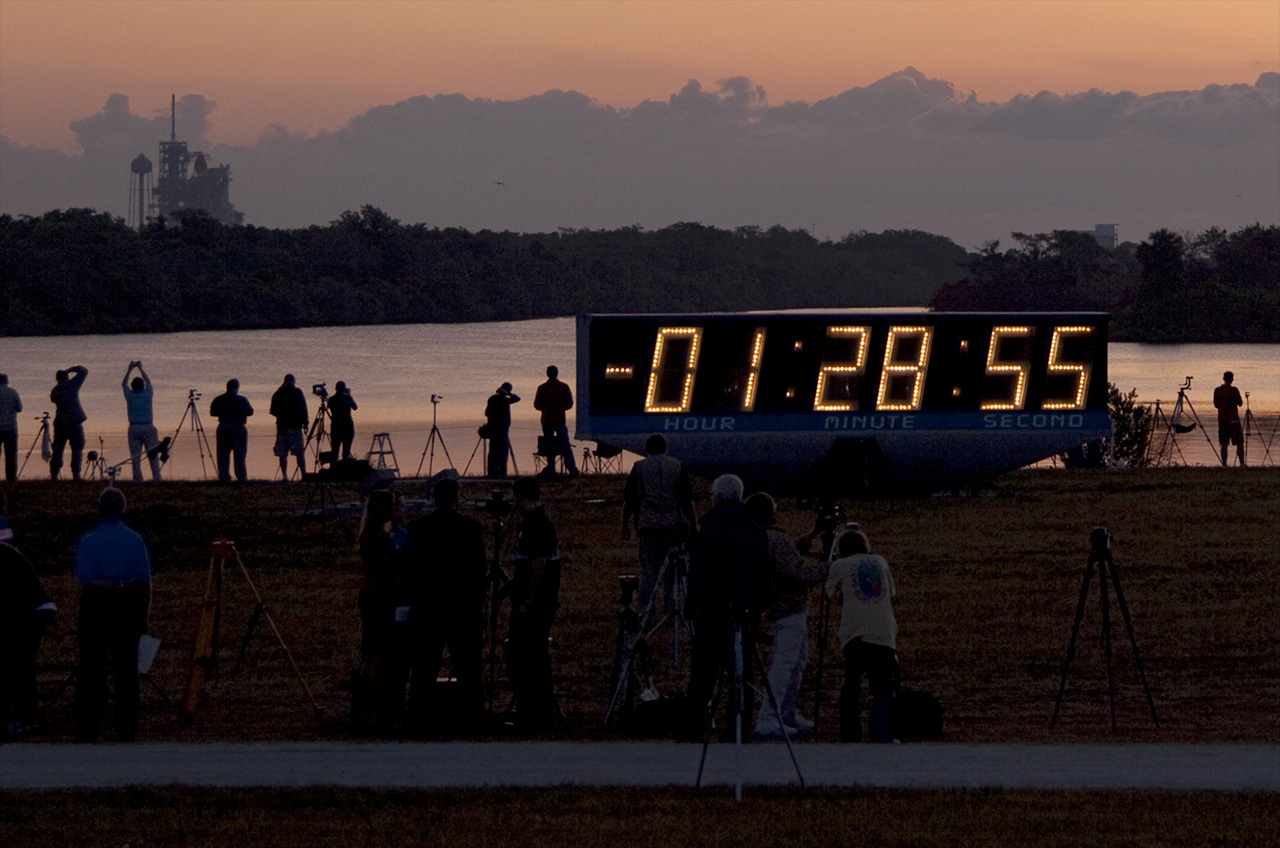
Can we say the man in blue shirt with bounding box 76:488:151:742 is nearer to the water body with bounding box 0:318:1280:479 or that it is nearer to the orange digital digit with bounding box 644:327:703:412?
the orange digital digit with bounding box 644:327:703:412

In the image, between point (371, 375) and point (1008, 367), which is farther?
point (371, 375)

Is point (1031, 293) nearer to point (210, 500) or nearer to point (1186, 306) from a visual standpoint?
point (1186, 306)

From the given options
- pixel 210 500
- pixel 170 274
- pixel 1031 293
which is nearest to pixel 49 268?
pixel 170 274

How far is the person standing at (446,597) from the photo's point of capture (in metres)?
13.8

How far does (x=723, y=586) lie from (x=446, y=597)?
2.17m

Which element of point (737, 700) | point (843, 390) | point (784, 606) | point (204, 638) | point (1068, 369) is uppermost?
point (1068, 369)

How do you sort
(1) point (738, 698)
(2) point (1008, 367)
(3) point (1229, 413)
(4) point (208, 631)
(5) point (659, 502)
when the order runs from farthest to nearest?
(3) point (1229, 413) < (2) point (1008, 367) < (5) point (659, 502) < (4) point (208, 631) < (1) point (738, 698)

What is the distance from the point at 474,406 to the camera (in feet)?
282

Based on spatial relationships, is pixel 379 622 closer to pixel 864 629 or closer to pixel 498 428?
pixel 864 629

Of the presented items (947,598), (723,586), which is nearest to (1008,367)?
(947,598)

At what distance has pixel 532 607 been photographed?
1405cm

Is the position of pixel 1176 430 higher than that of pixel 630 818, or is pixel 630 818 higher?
pixel 1176 430

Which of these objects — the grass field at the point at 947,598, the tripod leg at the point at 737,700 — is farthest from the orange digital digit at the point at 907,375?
the tripod leg at the point at 737,700

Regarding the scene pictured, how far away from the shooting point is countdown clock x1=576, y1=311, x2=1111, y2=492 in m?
29.2
